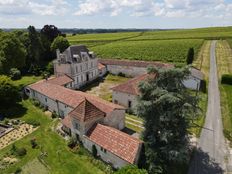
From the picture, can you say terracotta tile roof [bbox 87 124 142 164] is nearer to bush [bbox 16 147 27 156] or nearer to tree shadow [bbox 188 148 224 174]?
tree shadow [bbox 188 148 224 174]

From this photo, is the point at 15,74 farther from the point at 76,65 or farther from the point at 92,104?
the point at 92,104

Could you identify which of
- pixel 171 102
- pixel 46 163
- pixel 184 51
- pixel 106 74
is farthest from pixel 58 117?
pixel 184 51

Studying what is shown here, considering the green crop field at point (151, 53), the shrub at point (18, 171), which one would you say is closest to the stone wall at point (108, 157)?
the shrub at point (18, 171)

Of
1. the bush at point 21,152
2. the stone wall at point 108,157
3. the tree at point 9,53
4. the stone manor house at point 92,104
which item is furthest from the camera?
the tree at point 9,53

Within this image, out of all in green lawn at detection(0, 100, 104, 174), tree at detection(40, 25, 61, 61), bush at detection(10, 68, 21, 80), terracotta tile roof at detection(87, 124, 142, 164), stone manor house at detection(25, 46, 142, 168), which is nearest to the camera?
terracotta tile roof at detection(87, 124, 142, 164)

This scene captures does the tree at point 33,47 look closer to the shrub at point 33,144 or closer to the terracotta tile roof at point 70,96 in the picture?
the terracotta tile roof at point 70,96

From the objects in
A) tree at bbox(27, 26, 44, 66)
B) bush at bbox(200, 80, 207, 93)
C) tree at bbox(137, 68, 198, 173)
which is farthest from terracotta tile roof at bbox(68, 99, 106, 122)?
tree at bbox(27, 26, 44, 66)

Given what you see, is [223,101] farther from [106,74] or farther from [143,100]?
[106,74]

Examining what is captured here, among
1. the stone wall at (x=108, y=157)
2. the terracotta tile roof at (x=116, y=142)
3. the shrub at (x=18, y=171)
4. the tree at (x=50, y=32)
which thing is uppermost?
the tree at (x=50, y=32)
